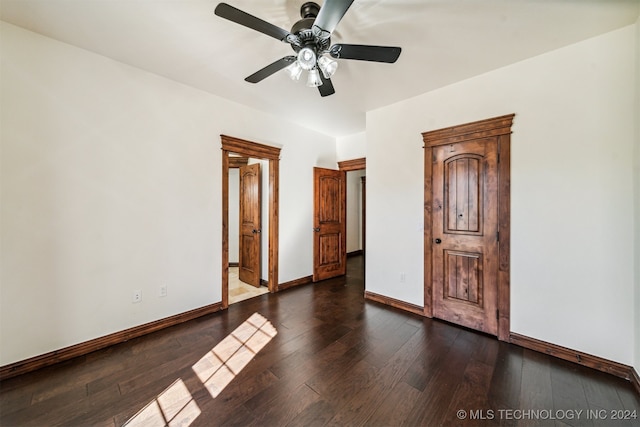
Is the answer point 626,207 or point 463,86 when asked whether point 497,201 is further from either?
point 463,86

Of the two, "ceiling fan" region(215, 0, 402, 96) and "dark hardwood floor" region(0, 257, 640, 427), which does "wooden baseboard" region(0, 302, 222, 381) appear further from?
"ceiling fan" region(215, 0, 402, 96)

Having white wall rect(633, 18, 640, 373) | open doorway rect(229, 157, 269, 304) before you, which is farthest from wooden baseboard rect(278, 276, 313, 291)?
white wall rect(633, 18, 640, 373)

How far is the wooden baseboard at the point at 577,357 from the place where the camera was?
1.93 m

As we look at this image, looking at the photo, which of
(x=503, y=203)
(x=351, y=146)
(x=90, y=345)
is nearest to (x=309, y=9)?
(x=503, y=203)

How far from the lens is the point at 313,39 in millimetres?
1629

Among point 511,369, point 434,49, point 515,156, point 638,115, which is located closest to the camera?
point 638,115

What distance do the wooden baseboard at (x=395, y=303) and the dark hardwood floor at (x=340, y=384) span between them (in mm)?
401

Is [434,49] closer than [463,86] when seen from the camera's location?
Yes

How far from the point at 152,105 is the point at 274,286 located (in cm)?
284

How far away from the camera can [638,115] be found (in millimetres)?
1858

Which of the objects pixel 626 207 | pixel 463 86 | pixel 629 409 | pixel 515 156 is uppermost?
pixel 463 86

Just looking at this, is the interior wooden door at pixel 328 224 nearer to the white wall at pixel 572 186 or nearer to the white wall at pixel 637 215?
the white wall at pixel 572 186

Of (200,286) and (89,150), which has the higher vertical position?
(89,150)

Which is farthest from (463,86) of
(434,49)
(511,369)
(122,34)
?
(122,34)
